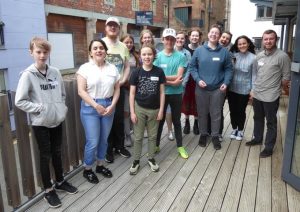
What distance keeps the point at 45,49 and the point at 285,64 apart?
2.83 meters

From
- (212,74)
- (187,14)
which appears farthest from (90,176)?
(187,14)

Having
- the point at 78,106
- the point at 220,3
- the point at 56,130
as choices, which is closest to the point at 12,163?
the point at 56,130

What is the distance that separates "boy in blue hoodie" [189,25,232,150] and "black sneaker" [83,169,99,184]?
1817 millimetres

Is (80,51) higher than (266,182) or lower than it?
higher

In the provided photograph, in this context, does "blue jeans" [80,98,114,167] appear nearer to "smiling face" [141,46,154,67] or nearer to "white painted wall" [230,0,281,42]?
"smiling face" [141,46,154,67]

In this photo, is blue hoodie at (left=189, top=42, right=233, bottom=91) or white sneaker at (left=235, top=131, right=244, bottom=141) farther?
white sneaker at (left=235, top=131, right=244, bottom=141)

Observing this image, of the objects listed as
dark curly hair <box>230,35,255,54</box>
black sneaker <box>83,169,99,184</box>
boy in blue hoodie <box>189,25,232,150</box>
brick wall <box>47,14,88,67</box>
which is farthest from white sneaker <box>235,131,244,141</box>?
brick wall <box>47,14,88,67</box>

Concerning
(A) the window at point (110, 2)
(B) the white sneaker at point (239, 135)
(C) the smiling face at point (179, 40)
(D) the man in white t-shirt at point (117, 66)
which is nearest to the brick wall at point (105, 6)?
(A) the window at point (110, 2)

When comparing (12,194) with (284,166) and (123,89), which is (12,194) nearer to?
(123,89)

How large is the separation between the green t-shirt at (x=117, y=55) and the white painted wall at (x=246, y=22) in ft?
67.3

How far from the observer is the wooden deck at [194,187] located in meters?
2.83

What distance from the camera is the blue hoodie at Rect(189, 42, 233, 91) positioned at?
13.0 feet

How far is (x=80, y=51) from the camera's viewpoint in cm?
1389

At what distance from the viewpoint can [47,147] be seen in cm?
274
